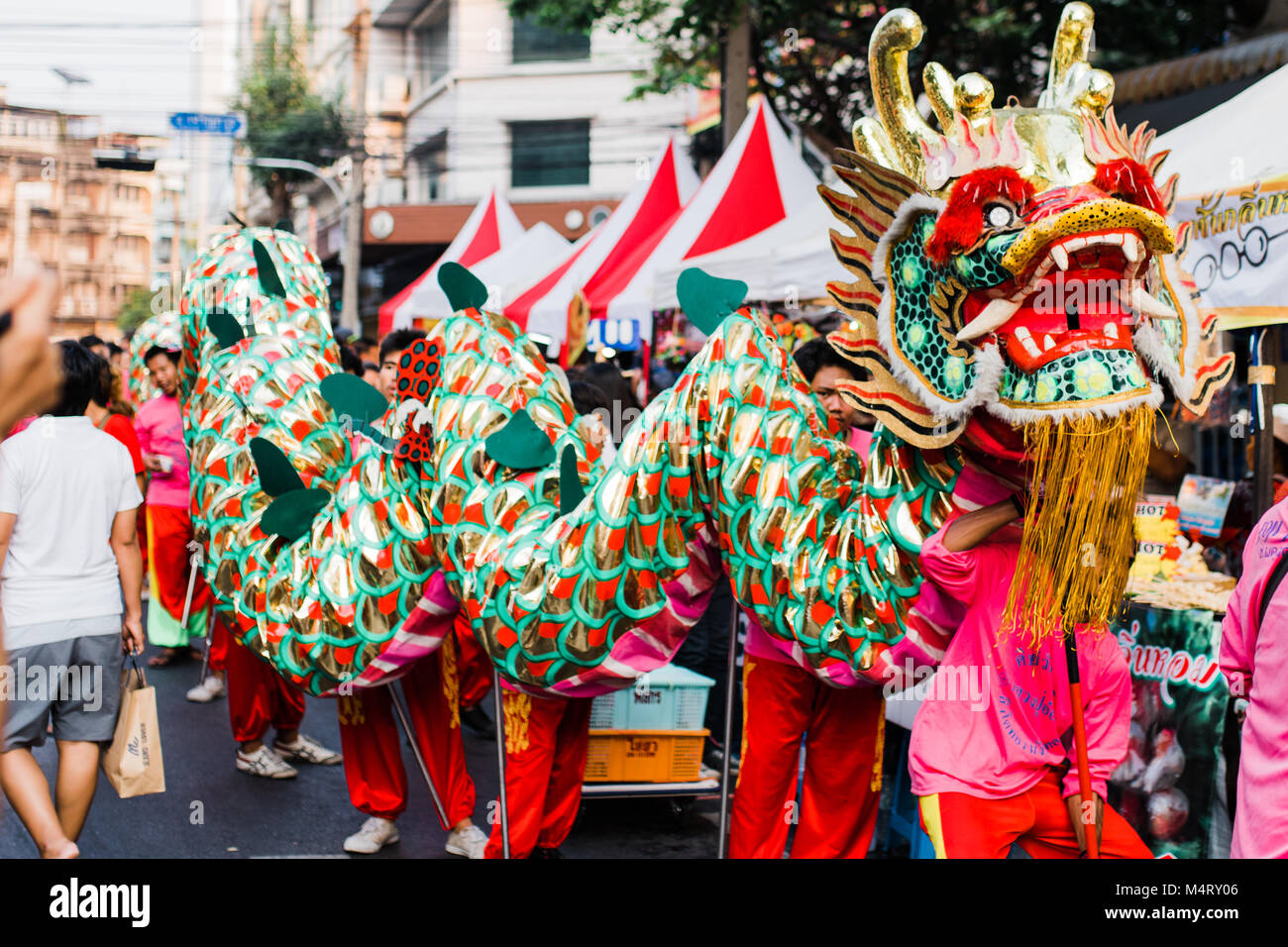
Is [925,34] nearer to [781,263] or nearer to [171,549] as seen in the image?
[781,263]

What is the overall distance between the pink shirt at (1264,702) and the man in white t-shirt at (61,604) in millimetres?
3246

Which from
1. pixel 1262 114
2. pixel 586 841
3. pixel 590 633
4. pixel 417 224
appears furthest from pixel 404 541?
pixel 417 224

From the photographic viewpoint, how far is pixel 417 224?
23281 mm

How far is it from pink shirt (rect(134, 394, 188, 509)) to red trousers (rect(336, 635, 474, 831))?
3082mm

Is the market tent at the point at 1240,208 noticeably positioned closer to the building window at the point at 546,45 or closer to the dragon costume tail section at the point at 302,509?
the dragon costume tail section at the point at 302,509

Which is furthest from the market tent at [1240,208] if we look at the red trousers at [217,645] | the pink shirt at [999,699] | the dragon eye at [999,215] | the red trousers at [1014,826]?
the red trousers at [217,645]

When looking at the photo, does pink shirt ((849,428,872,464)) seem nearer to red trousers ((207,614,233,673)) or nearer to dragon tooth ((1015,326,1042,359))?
dragon tooth ((1015,326,1042,359))

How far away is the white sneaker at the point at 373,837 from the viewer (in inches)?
189

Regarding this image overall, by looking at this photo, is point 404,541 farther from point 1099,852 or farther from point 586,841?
point 1099,852

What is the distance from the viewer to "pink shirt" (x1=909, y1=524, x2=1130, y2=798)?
2.75 meters

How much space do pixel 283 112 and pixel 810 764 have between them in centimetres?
2574

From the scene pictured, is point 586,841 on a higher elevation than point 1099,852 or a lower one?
lower

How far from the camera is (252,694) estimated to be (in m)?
5.68
